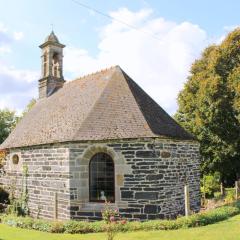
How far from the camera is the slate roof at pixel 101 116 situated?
45.6ft

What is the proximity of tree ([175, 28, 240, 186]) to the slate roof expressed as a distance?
778 centimetres

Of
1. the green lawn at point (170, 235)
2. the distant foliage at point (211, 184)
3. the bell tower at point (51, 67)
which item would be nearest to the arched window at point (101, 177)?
the green lawn at point (170, 235)

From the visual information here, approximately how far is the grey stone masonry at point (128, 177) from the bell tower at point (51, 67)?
7.08 m

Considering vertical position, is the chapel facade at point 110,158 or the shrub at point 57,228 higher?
the chapel facade at point 110,158

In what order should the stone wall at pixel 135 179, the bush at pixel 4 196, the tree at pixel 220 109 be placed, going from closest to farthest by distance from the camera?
the stone wall at pixel 135 179
the bush at pixel 4 196
the tree at pixel 220 109

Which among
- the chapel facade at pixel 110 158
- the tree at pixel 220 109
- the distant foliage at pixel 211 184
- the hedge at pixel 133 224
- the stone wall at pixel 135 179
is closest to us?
the hedge at pixel 133 224

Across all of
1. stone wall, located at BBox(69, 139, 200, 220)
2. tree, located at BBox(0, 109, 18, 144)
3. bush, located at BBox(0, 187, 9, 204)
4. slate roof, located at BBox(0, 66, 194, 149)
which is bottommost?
bush, located at BBox(0, 187, 9, 204)

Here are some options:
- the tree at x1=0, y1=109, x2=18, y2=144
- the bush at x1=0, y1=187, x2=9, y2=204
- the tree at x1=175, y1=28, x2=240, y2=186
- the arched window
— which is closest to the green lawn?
the arched window

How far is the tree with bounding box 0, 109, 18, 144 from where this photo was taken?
36.7 meters

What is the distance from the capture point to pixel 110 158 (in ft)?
45.7

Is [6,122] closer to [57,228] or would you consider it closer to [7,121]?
[7,121]

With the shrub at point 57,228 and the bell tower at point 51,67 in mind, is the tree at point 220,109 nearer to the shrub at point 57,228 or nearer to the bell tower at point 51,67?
the bell tower at point 51,67

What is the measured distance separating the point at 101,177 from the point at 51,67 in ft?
32.5

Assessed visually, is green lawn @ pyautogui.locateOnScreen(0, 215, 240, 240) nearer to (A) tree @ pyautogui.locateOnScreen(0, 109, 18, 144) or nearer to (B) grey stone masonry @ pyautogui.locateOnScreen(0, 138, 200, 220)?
(B) grey stone masonry @ pyautogui.locateOnScreen(0, 138, 200, 220)
